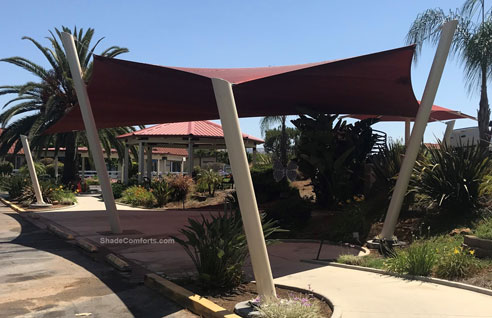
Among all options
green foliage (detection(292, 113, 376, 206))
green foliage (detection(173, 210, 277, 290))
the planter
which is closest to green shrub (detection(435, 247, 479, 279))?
the planter

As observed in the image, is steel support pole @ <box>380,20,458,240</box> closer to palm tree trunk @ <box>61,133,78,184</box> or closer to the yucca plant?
the yucca plant

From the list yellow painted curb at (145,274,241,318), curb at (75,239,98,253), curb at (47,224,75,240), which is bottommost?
curb at (47,224,75,240)

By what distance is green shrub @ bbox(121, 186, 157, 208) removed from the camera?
20.9m

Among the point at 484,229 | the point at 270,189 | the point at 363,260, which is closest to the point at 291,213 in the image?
the point at 363,260

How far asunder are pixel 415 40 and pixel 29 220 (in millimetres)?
17683

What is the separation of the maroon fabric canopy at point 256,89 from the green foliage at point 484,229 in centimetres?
361

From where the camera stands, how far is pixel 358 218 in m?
10.7

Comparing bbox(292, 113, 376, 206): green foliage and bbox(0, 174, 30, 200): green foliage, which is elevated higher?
bbox(292, 113, 376, 206): green foliage

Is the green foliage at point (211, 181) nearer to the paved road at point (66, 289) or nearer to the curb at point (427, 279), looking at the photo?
the paved road at point (66, 289)

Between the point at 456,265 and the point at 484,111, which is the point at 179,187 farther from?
the point at 456,265

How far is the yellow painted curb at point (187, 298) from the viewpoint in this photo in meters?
5.37

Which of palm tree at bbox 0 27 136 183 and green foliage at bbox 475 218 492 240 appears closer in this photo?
green foliage at bbox 475 218 492 240

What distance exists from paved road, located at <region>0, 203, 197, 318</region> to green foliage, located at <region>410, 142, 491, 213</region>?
6378 millimetres

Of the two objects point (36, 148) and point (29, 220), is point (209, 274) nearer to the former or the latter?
point (29, 220)
